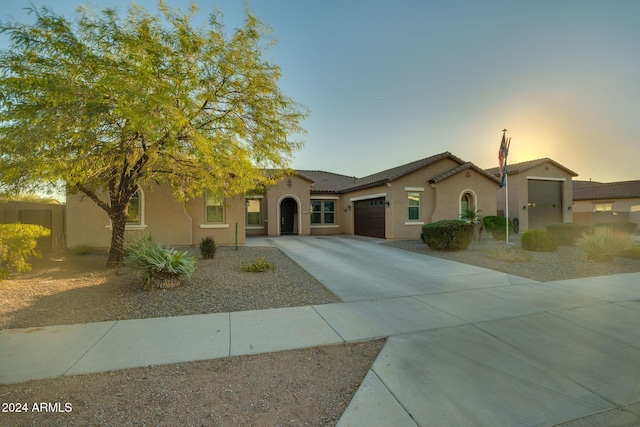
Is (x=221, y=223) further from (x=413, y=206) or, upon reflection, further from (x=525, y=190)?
(x=525, y=190)

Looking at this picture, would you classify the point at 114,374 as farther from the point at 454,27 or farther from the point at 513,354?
the point at 454,27

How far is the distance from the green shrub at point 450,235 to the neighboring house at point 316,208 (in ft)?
14.0

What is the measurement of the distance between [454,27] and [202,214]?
1318 cm

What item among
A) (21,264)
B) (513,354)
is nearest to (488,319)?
(513,354)

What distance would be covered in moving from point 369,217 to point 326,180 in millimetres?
7503

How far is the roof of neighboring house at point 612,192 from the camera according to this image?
26.4 metres

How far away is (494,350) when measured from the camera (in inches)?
157

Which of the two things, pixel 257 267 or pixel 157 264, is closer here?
pixel 157 264

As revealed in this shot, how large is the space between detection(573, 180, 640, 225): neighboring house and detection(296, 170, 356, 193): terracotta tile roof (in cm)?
2181

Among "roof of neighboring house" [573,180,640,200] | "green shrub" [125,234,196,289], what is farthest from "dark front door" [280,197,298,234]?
"roof of neighboring house" [573,180,640,200]

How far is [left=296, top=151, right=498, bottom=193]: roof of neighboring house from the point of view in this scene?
1728 centimetres

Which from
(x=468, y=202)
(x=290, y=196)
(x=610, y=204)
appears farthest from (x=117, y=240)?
(x=610, y=204)

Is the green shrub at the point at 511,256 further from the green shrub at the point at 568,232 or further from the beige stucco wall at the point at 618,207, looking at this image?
the beige stucco wall at the point at 618,207

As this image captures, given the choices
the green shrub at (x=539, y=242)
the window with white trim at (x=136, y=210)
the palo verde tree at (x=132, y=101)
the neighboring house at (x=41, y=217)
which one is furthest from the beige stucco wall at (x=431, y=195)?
the neighboring house at (x=41, y=217)
